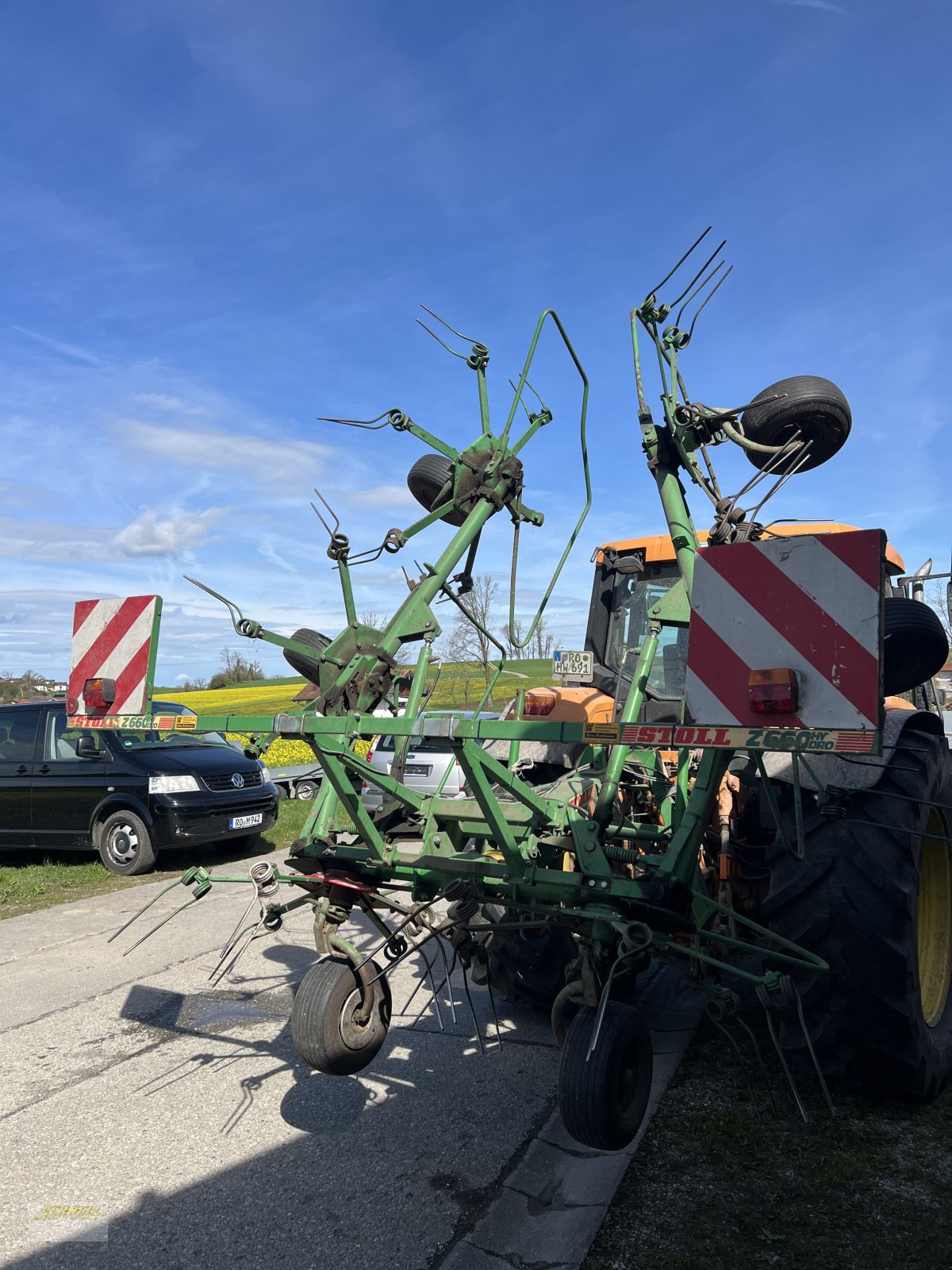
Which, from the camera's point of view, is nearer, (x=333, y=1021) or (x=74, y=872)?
(x=333, y=1021)

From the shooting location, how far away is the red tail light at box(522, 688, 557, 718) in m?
→ 4.91

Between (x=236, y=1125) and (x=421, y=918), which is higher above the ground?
(x=421, y=918)

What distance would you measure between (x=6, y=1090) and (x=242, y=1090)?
103 centimetres

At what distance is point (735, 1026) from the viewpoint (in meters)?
4.59

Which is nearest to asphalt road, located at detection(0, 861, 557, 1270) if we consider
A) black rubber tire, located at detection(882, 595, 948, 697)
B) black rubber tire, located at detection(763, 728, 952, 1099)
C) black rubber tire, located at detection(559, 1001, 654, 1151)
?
black rubber tire, located at detection(559, 1001, 654, 1151)

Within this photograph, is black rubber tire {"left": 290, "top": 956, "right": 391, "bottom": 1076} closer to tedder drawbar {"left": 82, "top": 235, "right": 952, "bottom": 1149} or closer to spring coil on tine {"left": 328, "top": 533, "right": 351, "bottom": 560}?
tedder drawbar {"left": 82, "top": 235, "right": 952, "bottom": 1149}

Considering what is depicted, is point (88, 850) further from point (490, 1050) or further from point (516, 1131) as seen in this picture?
point (516, 1131)

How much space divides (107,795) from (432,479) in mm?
6600

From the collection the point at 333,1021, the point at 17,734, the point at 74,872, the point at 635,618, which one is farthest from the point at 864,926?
the point at 17,734

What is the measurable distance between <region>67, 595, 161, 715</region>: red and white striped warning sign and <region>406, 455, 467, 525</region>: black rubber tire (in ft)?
3.99

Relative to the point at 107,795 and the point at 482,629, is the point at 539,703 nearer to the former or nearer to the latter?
the point at 482,629

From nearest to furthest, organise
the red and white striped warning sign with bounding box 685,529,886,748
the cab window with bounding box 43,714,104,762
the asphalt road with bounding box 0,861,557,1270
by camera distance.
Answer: the red and white striped warning sign with bounding box 685,529,886,748
the asphalt road with bounding box 0,861,557,1270
the cab window with bounding box 43,714,104,762

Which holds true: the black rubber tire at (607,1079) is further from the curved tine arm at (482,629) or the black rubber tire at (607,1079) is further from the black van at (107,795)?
the black van at (107,795)

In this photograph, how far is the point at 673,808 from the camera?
372 cm
